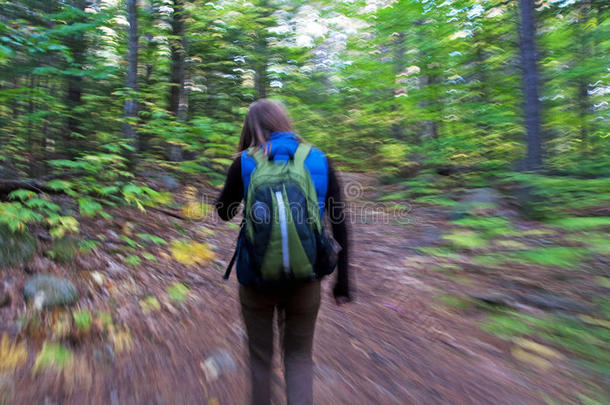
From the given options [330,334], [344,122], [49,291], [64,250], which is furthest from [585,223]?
[344,122]

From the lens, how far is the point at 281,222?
4.98ft

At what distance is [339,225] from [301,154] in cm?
49

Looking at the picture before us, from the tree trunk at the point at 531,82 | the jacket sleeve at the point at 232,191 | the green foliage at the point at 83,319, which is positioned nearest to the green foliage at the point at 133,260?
the green foliage at the point at 83,319

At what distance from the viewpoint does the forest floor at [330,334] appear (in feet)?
8.59

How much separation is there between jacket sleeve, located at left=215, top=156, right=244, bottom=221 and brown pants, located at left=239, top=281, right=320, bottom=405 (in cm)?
46

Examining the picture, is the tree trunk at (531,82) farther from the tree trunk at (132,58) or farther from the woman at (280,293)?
the tree trunk at (132,58)

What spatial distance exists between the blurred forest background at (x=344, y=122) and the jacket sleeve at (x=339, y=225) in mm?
2014

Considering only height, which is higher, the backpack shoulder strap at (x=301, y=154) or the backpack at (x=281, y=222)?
the backpack shoulder strap at (x=301, y=154)

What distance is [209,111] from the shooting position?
33.3 ft

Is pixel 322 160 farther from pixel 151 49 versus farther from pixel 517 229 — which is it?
pixel 151 49

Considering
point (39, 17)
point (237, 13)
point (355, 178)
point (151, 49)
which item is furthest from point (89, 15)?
point (355, 178)

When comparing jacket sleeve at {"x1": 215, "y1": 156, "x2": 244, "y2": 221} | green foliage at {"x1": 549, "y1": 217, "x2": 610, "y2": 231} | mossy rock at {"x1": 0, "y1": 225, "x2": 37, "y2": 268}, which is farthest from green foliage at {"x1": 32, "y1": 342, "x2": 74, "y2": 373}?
green foliage at {"x1": 549, "y1": 217, "x2": 610, "y2": 231}

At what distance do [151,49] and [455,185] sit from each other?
8208mm

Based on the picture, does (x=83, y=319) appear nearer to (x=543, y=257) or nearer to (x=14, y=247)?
(x=14, y=247)
